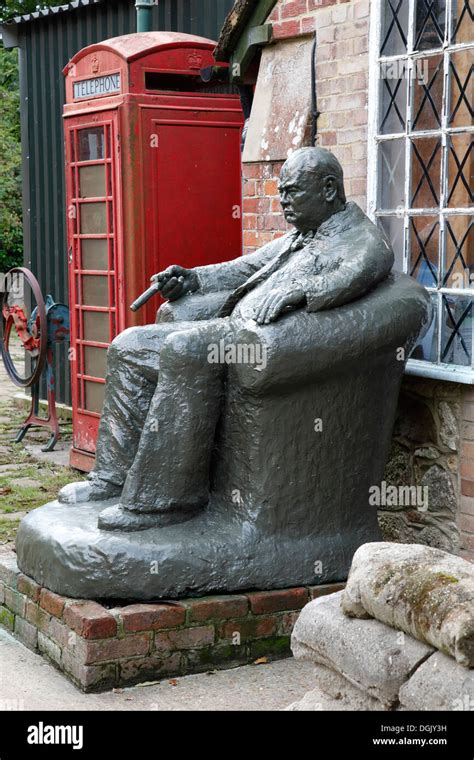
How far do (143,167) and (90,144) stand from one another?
53 centimetres

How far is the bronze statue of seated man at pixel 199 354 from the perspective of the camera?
4.49 m

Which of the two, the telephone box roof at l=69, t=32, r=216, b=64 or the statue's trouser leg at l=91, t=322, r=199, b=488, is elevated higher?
the telephone box roof at l=69, t=32, r=216, b=64

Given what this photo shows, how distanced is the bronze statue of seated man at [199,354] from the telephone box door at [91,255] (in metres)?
2.69

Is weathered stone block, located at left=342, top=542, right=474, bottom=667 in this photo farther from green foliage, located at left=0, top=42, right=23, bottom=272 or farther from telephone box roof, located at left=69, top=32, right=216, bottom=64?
green foliage, located at left=0, top=42, right=23, bottom=272

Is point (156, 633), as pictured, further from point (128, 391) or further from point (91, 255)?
point (91, 255)

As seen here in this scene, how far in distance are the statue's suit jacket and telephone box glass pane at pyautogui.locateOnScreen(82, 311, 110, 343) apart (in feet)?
9.38

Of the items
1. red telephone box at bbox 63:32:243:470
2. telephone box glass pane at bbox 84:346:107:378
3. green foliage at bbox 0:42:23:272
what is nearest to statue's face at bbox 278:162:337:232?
red telephone box at bbox 63:32:243:470

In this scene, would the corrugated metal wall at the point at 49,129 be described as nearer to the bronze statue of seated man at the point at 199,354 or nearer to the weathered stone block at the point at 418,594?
the bronze statue of seated man at the point at 199,354

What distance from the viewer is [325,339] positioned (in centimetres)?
442

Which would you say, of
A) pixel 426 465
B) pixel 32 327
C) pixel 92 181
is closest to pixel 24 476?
pixel 32 327

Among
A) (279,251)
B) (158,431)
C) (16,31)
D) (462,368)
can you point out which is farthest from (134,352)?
(16,31)

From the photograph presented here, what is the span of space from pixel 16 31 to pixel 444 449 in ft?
22.3

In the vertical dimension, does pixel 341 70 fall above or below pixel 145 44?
below

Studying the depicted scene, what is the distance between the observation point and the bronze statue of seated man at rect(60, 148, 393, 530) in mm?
4488
